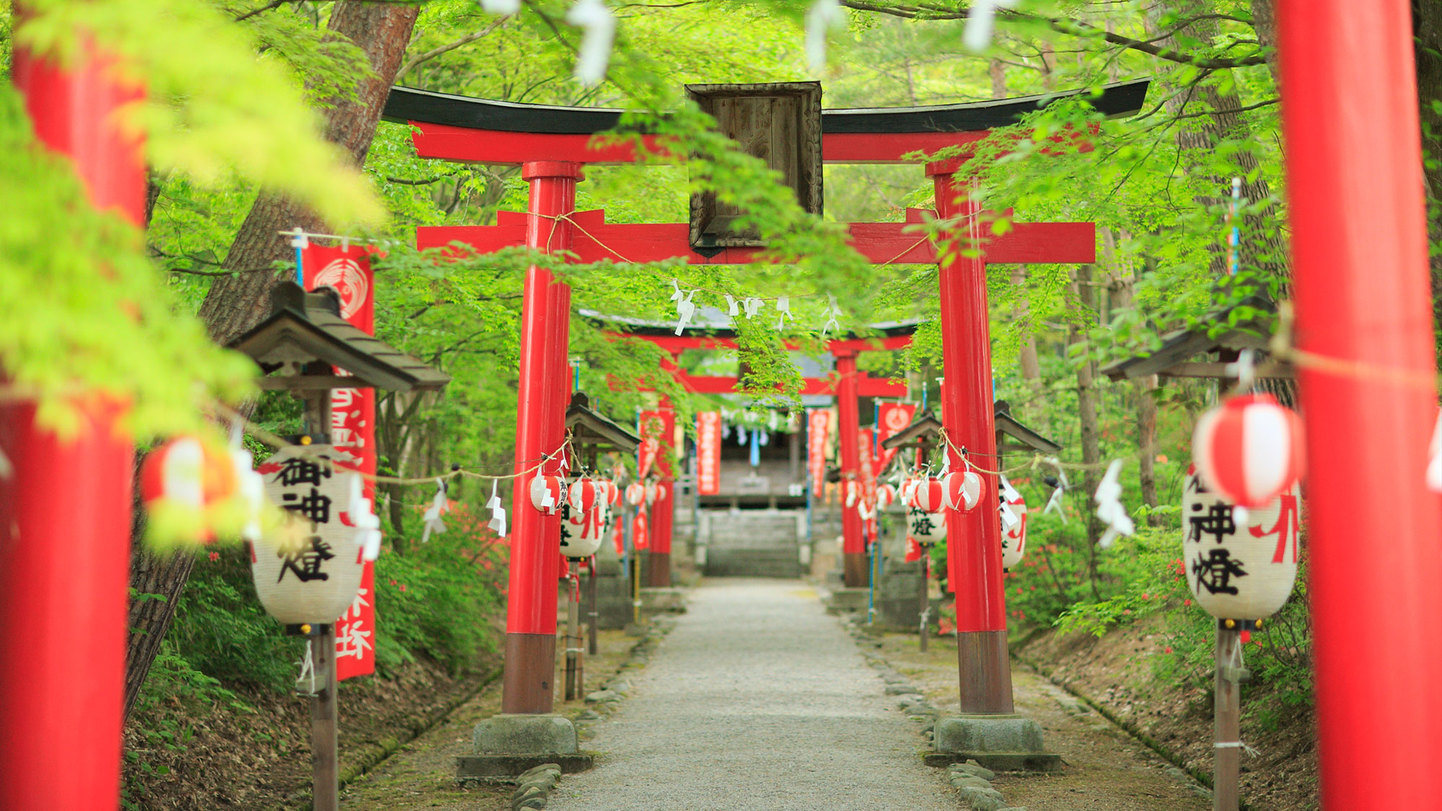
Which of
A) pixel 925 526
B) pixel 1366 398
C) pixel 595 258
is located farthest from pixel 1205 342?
pixel 925 526

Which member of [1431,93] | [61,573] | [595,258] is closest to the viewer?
[61,573]

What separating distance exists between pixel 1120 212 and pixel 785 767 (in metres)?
5.21

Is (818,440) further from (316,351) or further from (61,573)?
(61,573)

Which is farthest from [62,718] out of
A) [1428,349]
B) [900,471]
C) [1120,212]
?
[900,471]

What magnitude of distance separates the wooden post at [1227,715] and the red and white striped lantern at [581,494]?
5.98 m

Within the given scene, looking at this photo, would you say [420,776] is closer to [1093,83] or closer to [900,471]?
[1093,83]

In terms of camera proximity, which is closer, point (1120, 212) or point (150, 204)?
point (150, 204)

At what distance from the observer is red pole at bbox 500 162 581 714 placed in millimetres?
8352

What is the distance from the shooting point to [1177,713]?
9.84m

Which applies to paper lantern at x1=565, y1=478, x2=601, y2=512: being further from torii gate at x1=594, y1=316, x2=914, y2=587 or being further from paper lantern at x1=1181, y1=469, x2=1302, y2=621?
torii gate at x1=594, y1=316, x2=914, y2=587

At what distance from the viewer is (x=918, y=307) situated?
18094 millimetres

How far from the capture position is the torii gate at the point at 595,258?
27.3 feet

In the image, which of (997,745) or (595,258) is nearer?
(997,745)

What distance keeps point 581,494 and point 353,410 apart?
399 centimetres
